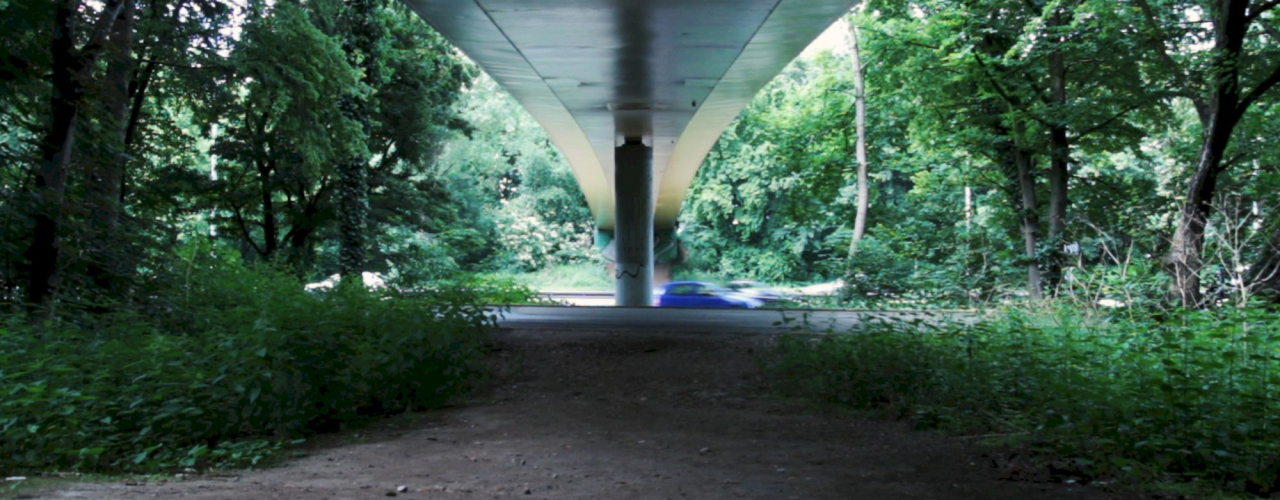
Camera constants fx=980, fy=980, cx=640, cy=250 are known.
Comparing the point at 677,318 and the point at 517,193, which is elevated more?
the point at 517,193

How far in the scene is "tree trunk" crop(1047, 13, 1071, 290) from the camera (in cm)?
1853

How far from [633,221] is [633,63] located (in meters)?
10.2

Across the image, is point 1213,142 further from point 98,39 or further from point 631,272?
point 631,272

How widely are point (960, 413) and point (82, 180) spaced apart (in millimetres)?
9016

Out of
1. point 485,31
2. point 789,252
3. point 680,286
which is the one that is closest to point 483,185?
point 789,252

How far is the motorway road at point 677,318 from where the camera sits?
1470 cm

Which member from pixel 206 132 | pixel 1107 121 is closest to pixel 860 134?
pixel 1107 121

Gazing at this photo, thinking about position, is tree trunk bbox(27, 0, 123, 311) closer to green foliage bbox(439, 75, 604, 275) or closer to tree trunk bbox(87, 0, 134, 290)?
tree trunk bbox(87, 0, 134, 290)

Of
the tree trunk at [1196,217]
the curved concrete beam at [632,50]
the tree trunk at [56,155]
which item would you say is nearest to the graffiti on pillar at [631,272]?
the curved concrete beam at [632,50]

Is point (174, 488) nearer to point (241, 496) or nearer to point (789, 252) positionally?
Result: point (241, 496)

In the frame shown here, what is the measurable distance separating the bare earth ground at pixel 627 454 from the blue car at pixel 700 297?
16.0 m

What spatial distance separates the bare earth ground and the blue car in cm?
1602

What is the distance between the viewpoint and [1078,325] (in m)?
9.95

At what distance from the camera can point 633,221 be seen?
25.3 metres
